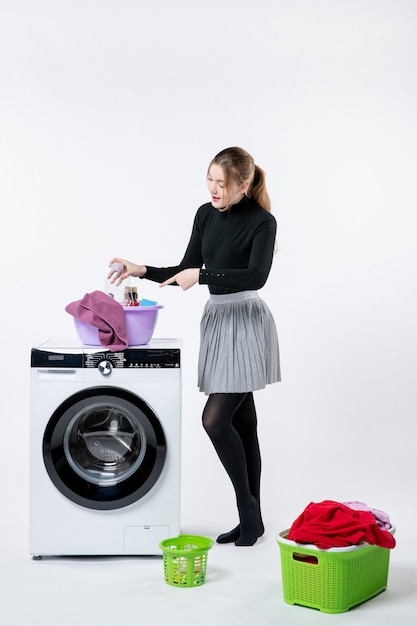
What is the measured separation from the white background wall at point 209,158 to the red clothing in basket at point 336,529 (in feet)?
7.58

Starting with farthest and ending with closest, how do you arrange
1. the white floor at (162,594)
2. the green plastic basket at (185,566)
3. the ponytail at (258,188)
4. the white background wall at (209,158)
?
the white background wall at (209,158) < the ponytail at (258,188) < the green plastic basket at (185,566) < the white floor at (162,594)

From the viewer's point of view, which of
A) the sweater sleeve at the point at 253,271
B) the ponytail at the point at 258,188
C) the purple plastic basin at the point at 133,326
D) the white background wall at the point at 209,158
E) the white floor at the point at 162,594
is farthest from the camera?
the white background wall at the point at 209,158

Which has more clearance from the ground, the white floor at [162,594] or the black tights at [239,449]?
the black tights at [239,449]

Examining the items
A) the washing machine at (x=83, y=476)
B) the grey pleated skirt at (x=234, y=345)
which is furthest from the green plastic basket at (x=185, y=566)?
the grey pleated skirt at (x=234, y=345)

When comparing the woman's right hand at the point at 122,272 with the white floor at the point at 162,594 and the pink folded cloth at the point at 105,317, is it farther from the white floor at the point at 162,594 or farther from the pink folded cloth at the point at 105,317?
the white floor at the point at 162,594

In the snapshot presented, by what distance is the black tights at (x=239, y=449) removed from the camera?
→ 403cm

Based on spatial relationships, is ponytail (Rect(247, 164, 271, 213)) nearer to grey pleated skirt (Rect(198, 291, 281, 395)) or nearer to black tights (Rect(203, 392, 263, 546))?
grey pleated skirt (Rect(198, 291, 281, 395))

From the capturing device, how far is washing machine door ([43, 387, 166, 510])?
391 cm

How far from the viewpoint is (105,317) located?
12.7 feet

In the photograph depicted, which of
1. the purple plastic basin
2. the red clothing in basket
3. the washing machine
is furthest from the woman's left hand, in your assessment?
the red clothing in basket

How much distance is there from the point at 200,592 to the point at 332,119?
11.3ft

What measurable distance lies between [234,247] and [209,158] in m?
2.01

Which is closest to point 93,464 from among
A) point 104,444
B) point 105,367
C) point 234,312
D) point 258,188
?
point 104,444

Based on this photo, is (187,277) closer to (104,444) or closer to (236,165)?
(236,165)
